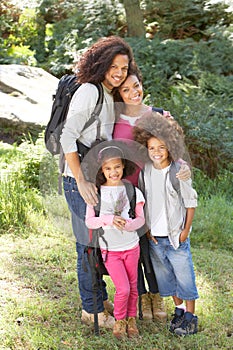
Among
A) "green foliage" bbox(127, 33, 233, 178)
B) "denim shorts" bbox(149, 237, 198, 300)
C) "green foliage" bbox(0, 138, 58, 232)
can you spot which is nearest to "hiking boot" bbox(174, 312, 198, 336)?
"denim shorts" bbox(149, 237, 198, 300)

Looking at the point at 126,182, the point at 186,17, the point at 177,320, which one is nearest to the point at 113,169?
the point at 126,182

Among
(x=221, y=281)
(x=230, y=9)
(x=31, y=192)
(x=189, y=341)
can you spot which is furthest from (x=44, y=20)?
(x=189, y=341)

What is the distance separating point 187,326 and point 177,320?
90mm

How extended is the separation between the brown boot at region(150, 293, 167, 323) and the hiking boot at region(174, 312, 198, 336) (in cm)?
21

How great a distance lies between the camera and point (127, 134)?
11.6 ft

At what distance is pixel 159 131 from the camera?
347cm

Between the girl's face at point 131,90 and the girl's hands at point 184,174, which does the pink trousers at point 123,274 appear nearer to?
the girl's hands at point 184,174

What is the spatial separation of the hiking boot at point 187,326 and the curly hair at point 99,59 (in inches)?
62.7

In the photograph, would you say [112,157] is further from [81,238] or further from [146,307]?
[146,307]

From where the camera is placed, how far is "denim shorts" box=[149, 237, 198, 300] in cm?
358

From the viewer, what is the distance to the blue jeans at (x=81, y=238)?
140 inches

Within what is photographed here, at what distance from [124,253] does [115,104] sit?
909 millimetres

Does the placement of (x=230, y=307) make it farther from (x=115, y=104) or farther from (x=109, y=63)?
(x=109, y=63)

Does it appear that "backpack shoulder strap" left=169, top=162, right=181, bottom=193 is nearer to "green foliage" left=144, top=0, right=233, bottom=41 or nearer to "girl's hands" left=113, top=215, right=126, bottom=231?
"girl's hands" left=113, top=215, right=126, bottom=231
